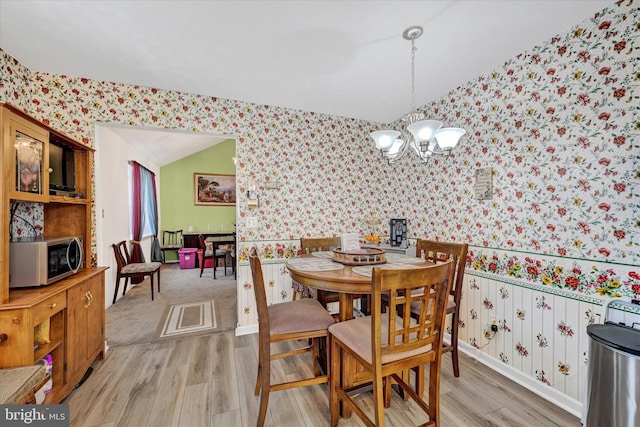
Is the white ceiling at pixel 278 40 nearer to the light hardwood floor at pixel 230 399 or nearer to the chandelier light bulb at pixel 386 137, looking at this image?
the chandelier light bulb at pixel 386 137

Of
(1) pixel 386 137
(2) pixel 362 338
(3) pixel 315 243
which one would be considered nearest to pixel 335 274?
(2) pixel 362 338

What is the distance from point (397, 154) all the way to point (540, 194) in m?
1.06

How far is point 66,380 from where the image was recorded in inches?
68.4

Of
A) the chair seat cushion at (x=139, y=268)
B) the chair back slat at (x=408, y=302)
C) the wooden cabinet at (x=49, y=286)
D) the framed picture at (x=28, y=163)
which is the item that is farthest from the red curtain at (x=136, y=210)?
the chair back slat at (x=408, y=302)

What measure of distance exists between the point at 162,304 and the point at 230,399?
2.45 metres

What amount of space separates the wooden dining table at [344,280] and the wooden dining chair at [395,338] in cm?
15

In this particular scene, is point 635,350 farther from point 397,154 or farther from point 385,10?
point 385,10

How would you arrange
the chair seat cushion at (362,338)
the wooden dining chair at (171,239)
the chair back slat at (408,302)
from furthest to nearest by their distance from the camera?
the wooden dining chair at (171,239)
the chair seat cushion at (362,338)
the chair back slat at (408,302)

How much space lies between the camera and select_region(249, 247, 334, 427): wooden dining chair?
1491mm

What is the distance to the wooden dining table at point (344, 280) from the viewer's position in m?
1.52

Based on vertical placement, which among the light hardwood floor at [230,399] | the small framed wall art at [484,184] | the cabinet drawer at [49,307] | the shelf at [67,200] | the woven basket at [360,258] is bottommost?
the light hardwood floor at [230,399]

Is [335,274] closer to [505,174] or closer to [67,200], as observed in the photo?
[505,174]

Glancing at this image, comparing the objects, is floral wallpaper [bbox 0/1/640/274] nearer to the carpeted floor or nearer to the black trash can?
the black trash can

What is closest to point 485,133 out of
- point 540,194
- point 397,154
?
point 540,194
